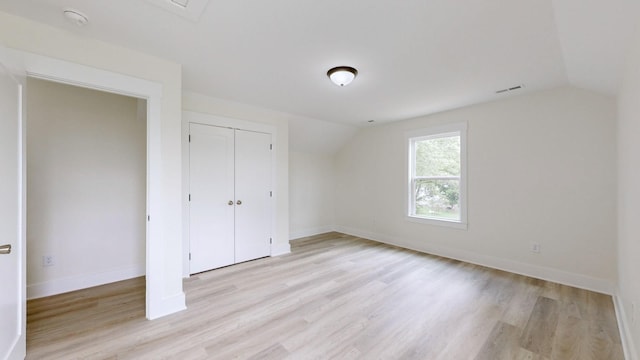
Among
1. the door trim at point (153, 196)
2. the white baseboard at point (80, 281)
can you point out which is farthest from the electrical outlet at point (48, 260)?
the door trim at point (153, 196)

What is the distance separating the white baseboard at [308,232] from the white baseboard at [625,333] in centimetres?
441

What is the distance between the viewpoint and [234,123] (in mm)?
3627

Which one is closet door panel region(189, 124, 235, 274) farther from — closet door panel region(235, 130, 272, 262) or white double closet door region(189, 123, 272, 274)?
closet door panel region(235, 130, 272, 262)

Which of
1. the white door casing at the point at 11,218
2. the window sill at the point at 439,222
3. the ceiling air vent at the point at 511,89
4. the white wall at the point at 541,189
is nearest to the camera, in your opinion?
the white door casing at the point at 11,218

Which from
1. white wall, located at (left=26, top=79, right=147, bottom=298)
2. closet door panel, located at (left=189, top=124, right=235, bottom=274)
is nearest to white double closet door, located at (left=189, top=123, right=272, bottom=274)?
closet door panel, located at (left=189, top=124, right=235, bottom=274)

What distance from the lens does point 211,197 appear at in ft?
11.4

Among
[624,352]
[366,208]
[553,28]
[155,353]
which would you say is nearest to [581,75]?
[553,28]

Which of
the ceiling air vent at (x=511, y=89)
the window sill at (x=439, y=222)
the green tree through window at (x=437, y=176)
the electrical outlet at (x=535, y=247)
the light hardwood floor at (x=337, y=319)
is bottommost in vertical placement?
the light hardwood floor at (x=337, y=319)

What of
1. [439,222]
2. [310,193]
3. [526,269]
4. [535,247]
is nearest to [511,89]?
[535,247]

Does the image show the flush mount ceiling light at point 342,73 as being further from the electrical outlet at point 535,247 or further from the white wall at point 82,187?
the electrical outlet at point 535,247

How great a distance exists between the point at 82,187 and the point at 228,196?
63.8 inches

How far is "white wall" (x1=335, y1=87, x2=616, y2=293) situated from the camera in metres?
2.78

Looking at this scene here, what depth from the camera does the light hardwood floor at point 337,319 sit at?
185 centimetres

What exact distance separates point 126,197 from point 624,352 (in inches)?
198
